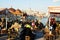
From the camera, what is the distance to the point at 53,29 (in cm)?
211

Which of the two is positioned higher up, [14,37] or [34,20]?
[34,20]

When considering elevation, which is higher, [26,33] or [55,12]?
[55,12]

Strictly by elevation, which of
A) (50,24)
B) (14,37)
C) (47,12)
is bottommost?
(14,37)

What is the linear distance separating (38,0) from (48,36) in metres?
0.51

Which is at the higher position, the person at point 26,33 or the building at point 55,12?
the building at point 55,12

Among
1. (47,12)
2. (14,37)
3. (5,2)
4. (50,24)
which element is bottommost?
(14,37)

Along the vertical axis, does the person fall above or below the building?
below

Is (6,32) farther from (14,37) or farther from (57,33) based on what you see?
(57,33)

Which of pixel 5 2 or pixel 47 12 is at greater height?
pixel 5 2

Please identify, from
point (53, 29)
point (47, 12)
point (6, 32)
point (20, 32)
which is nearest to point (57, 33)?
point (53, 29)

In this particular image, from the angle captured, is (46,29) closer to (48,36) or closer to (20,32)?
(48,36)

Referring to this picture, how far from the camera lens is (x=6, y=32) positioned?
84.6 inches

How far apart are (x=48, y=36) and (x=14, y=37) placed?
45 cm

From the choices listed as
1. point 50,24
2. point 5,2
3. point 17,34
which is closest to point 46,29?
point 50,24
